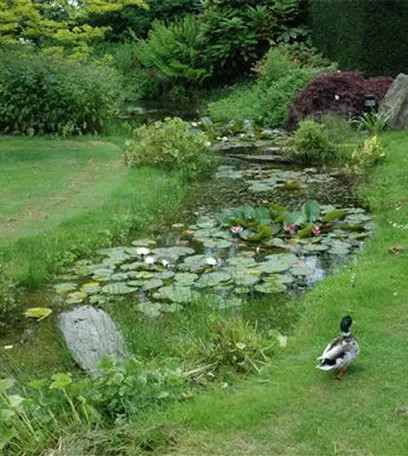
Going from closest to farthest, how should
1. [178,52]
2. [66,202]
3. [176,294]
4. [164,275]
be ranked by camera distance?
[176,294], [164,275], [66,202], [178,52]

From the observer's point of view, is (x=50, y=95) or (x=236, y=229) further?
(x=50, y=95)

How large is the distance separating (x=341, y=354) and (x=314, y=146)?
7.13 m

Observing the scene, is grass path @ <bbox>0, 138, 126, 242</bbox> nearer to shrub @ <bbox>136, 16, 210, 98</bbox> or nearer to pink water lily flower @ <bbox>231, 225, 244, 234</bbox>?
pink water lily flower @ <bbox>231, 225, 244, 234</bbox>

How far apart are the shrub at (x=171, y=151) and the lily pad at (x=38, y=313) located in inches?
182

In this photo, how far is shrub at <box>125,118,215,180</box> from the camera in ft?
33.5

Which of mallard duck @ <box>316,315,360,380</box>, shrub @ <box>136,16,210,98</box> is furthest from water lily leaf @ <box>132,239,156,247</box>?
shrub @ <box>136,16,210,98</box>

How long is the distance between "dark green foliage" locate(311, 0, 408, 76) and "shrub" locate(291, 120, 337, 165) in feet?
17.3

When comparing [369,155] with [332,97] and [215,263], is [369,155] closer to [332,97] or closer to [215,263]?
[332,97]

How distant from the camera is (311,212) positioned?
780 cm

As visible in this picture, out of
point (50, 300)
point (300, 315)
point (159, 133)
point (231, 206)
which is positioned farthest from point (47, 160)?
point (300, 315)

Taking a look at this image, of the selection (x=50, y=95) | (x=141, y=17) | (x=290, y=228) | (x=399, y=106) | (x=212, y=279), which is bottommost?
(x=290, y=228)

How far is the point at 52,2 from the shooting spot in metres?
13.5

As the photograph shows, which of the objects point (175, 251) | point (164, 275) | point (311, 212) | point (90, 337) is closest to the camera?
→ point (90, 337)

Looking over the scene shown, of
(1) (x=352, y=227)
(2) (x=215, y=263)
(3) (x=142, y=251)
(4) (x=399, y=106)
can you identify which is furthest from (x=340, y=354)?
(4) (x=399, y=106)
